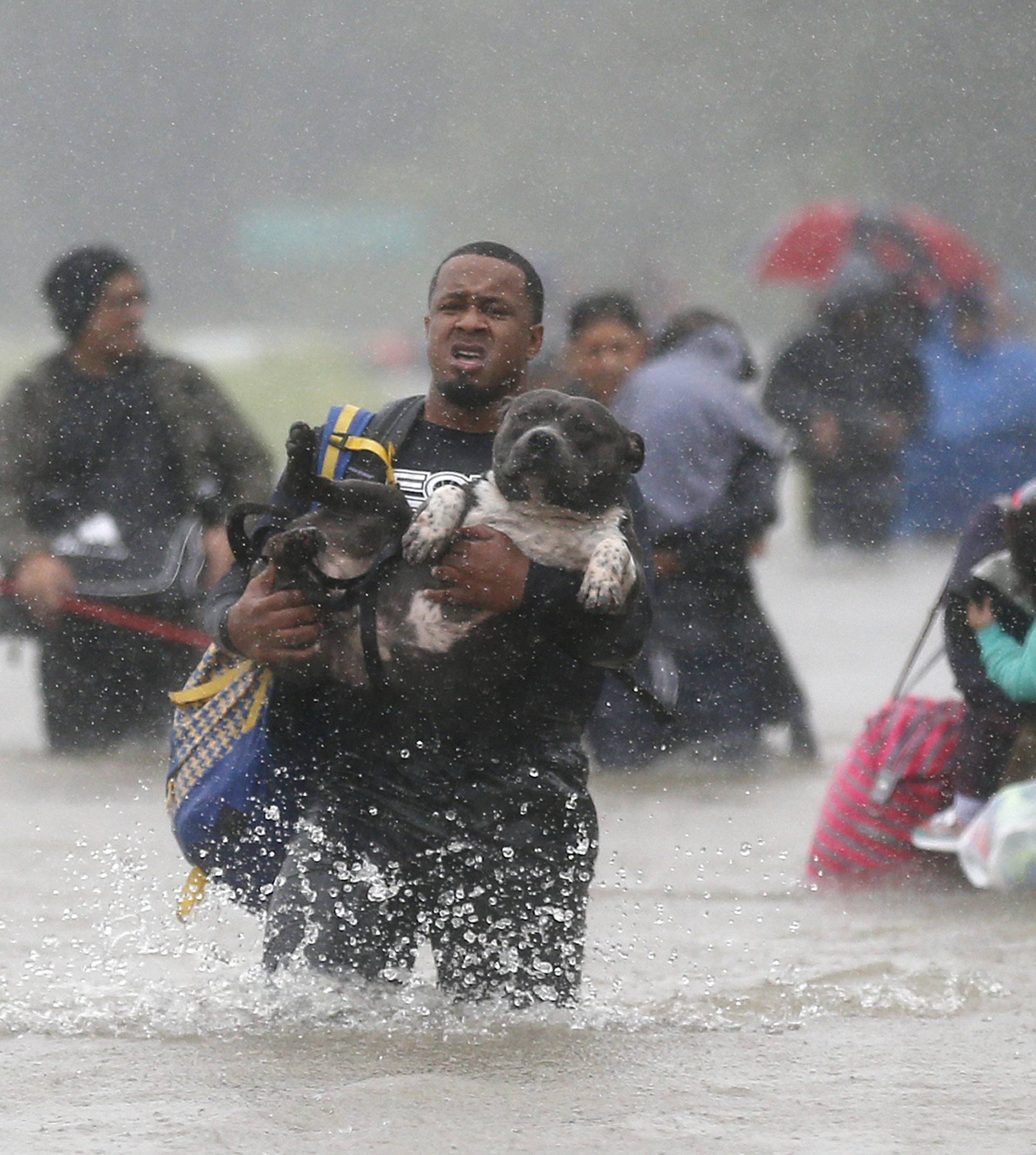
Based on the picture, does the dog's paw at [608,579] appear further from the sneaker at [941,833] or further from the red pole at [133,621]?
the red pole at [133,621]

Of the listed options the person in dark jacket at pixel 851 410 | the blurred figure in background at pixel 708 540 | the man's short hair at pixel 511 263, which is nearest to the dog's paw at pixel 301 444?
the man's short hair at pixel 511 263

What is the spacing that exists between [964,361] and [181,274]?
7.53 m

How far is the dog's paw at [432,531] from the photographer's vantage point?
356 cm

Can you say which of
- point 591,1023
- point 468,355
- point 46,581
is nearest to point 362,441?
point 468,355

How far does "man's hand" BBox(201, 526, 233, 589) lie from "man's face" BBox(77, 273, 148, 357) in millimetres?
692

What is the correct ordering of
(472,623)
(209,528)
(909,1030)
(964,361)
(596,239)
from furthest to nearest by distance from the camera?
(596,239) → (964,361) → (209,528) → (909,1030) → (472,623)

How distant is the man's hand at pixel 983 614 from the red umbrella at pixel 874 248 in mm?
8200

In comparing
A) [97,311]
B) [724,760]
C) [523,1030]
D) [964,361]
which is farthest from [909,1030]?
[964,361]

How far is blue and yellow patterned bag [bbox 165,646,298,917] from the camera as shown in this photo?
384cm

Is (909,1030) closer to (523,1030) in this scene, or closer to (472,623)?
(523,1030)

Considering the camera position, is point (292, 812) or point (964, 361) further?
point (964, 361)

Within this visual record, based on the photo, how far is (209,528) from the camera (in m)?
7.49

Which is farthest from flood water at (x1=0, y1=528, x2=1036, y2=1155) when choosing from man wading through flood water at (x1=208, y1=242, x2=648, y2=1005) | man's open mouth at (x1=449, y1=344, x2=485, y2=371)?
man's open mouth at (x1=449, y1=344, x2=485, y2=371)

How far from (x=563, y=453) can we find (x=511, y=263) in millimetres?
560
